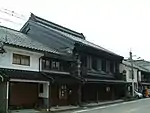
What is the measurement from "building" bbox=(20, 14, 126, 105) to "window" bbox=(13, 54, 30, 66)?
12.8 feet

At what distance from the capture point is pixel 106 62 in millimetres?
36500

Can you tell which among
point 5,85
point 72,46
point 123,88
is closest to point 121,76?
point 123,88

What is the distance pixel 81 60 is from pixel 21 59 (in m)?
9.48

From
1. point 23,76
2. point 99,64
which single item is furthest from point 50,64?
point 99,64

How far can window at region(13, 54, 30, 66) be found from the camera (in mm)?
21839

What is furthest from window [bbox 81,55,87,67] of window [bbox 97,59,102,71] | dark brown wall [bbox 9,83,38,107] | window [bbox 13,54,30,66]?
window [bbox 13,54,30,66]

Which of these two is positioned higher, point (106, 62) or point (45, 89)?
point (106, 62)

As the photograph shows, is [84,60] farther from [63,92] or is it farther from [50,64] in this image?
[50,64]

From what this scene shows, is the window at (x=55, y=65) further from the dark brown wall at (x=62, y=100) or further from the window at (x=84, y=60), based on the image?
the window at (x=84, y=60)

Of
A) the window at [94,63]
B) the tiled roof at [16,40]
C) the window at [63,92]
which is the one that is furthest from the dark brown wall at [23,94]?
the window at [94,63]

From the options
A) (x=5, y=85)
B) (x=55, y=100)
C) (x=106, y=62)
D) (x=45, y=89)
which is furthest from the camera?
(x=106, y=62)

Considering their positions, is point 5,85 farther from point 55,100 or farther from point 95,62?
point 95,62

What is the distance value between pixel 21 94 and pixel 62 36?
10.0 meters

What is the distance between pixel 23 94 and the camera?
22453 mm
